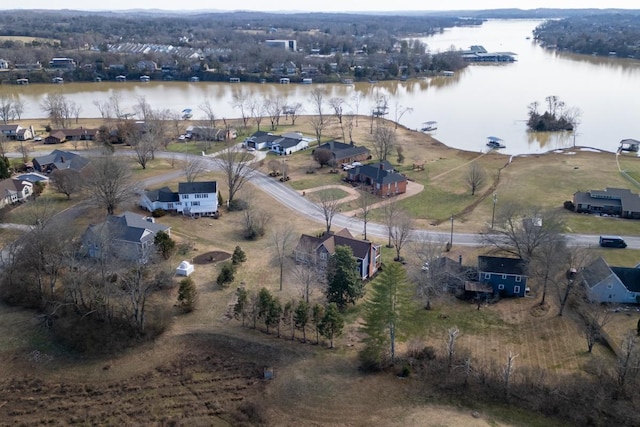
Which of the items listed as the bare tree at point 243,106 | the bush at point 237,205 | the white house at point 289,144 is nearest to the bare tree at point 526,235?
the bush at point 237,205

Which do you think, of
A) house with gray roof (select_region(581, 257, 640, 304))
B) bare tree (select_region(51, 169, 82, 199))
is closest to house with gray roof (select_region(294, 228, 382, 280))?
house with gray roof (select_region(581, 257, 640, 304))

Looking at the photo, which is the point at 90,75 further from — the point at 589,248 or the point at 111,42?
the point at 589,248

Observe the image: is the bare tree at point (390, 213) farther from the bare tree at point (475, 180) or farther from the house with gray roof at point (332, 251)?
the bare tree at point (475, 180)

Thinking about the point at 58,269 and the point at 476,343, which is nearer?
the point at 476,343

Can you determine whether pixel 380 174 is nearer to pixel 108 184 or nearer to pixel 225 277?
pixel 225 277

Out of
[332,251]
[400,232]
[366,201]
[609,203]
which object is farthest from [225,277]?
[609,203]

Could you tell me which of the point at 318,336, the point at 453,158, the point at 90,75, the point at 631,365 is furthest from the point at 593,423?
the point at 90,75

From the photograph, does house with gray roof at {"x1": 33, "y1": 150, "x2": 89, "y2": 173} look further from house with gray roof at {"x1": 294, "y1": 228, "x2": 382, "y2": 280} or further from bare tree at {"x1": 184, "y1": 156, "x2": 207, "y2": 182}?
house with gray roof at {"x1": 294, "y1": 228, "x2": 382, "y2": 280}
